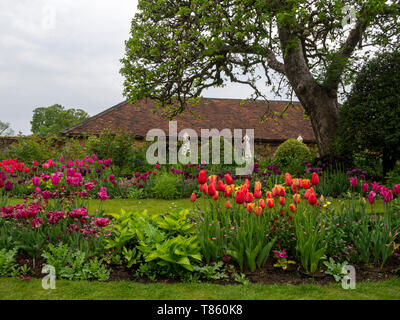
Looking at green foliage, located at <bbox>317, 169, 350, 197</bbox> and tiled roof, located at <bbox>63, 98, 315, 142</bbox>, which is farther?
tiled roof, located at <bbox>63, 98, 315, 142</bbox>

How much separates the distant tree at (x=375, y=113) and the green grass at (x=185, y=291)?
21.3ft

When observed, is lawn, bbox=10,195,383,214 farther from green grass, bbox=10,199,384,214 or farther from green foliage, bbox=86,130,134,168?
green foliage, bbox=86,130,134,168

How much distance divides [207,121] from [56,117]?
129 feet

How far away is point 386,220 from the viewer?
3.93m

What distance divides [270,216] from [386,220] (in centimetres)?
140

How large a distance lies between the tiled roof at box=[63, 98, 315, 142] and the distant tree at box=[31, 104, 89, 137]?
3234cm

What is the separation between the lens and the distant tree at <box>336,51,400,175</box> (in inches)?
340

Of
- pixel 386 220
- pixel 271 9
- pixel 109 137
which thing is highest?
pixel 271 9

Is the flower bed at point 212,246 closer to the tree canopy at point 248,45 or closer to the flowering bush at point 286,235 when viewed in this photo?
the flowering bush at point 286,235

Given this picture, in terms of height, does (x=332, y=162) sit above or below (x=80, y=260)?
above

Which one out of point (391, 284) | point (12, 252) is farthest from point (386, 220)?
point (12, 252)

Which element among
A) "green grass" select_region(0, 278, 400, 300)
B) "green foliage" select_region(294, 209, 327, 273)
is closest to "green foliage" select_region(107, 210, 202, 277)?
"green grass" select_region(0, 278, 400, 300)
